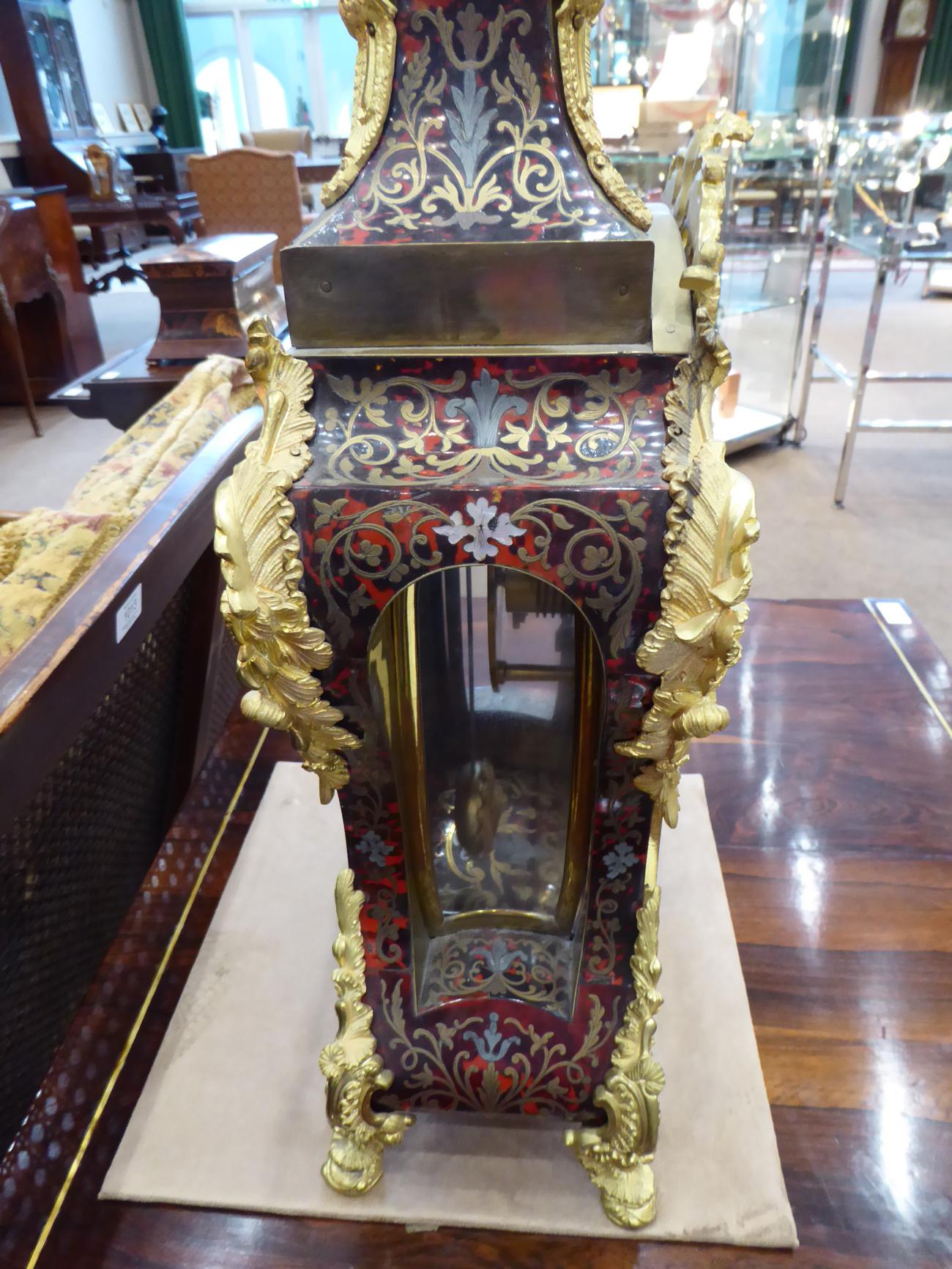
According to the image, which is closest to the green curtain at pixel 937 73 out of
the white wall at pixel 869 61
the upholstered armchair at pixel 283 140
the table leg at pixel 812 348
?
the white wall at pixel 869 61

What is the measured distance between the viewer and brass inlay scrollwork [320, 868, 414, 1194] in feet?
2.83

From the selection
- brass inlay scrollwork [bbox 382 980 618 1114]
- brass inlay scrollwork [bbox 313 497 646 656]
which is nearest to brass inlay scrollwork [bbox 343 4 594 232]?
brass inlay scrollwork [bbox 313 497 646 656]

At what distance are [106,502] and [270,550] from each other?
2.48 feet

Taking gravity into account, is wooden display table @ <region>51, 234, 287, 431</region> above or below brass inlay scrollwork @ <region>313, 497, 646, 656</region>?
below

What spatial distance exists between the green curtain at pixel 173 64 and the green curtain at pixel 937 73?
6.65 m

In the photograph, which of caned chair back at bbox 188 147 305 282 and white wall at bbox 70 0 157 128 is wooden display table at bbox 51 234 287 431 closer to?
caned chair back at bbox 188 147 305 282

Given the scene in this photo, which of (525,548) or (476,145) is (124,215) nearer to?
(476,145)

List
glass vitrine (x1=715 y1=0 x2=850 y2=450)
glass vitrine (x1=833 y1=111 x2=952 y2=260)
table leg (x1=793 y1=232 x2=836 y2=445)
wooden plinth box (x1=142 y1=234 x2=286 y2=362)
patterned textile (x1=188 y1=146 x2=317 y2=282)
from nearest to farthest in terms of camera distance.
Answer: wooden plinth box (x1=142 y1=234 x2=286 y2=362) < glass vitrine (x1=833 y1=111 x2=952 y2=260) < glass vitrine (x1=715 y1=0 x2=850 y2=450) < table leg (x1=793 y1=232 x2=836 y2=445) < patterned textile (x1=188 y1=146 x2=317 y2=282)

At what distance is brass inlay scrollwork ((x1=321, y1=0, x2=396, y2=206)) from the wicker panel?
0.66 meters

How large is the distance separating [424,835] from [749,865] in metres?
0.56

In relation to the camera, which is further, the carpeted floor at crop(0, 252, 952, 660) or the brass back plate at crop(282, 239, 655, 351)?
the carpeted floor at crop(0, 252, 952, 660)

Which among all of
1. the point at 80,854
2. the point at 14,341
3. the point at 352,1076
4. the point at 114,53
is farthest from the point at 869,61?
the point at 352,1076

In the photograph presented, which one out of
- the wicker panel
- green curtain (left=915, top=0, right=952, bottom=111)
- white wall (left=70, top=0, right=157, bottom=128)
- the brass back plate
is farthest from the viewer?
green curtain (left=915, top=0, right=952, bottom=111)

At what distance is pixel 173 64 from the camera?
28.0 feet
